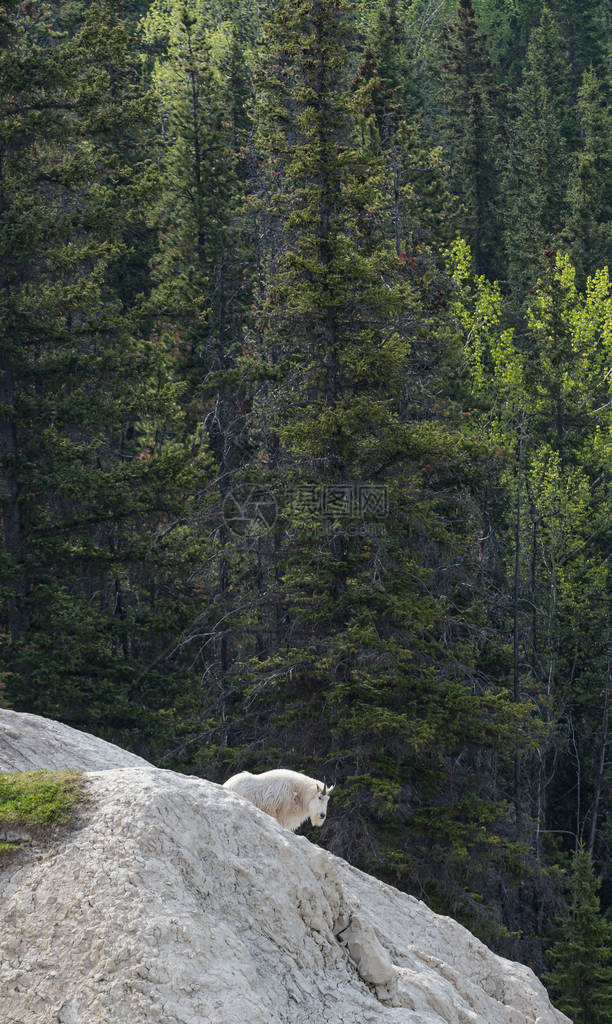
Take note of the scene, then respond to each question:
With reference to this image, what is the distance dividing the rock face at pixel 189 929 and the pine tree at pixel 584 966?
15.0 m

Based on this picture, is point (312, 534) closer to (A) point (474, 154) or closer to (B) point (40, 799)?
(B) point (40, 799)

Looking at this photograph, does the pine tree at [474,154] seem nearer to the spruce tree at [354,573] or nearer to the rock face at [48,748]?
the spruce tree at [354,573]

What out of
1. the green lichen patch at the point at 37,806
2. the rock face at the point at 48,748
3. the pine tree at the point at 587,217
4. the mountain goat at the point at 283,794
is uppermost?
the pine tree at the point at 587,217

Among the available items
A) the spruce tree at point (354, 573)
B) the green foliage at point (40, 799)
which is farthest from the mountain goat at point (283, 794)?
the spruce tree at point (354, 573)

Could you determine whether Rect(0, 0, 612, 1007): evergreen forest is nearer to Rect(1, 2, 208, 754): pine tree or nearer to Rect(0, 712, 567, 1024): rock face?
Rect(1, 2, 208, 754): pine tree

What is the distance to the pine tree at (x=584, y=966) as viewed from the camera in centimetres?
2112

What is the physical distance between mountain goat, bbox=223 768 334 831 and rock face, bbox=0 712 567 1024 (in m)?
1.87

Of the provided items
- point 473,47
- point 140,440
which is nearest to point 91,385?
point 140,440

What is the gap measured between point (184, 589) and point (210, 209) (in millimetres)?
15379

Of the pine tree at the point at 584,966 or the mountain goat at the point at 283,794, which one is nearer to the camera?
the mountain goat at the point at 283,794

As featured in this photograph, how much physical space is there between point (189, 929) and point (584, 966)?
1744cm

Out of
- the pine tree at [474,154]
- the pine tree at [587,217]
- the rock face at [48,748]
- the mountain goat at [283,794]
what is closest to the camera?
the rock face at [48,748]

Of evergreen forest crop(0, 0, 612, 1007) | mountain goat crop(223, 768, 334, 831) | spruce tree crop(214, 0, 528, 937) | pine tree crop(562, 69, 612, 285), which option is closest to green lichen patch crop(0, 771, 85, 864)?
mountain goat crop(223, 768, 334, 831)

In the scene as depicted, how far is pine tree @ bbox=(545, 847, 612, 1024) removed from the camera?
21125mm
